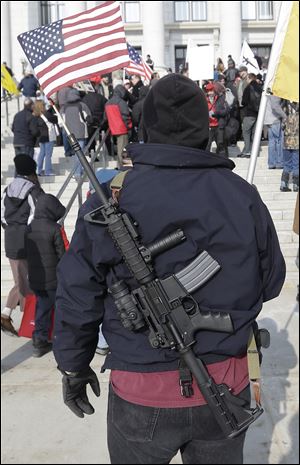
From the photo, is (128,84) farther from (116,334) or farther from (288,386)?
(116,334)

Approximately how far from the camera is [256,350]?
6.25ft

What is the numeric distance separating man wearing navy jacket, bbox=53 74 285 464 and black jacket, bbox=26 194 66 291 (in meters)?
2.30

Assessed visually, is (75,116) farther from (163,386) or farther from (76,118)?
(163,386)

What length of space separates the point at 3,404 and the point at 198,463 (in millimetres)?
2394

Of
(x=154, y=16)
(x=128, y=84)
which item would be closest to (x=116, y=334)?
(x=128, y=84)

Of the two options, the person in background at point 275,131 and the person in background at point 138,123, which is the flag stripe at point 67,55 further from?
the person in background at point 275,131

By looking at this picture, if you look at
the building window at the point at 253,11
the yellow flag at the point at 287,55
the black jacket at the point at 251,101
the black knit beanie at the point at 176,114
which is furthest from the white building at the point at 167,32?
the black knit beanie at the point at 176,114

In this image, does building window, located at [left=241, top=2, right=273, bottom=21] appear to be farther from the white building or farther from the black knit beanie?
the white building

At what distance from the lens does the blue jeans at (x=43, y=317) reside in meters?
4.81

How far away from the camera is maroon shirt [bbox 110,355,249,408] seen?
5.90ft

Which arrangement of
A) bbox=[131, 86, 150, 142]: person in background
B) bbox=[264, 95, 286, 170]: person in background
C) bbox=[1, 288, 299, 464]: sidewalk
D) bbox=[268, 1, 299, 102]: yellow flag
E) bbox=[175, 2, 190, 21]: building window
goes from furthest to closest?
bbox=[175, 2, 190, 21]: building window < bbox=[264, 95, 286, 170]: person in background < bbox=[1, 288, 299, 464]: sidewalk < bbox=[268, 1, 299, 102]: yellow flag < bbox=[131, 86, 150, 142]: person in background

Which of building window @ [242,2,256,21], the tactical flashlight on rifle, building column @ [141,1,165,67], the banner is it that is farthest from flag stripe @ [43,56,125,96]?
building column @ [141,1,165,67]

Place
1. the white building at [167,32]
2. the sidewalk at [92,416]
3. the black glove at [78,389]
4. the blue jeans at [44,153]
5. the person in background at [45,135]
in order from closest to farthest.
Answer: the black glove at [78,389]
the sidewalk at [92,416]
the person in background at [45,135]
the blue jeans at [44,153]
the white building at [167,32]

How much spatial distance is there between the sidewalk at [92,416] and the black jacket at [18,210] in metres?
1.06
